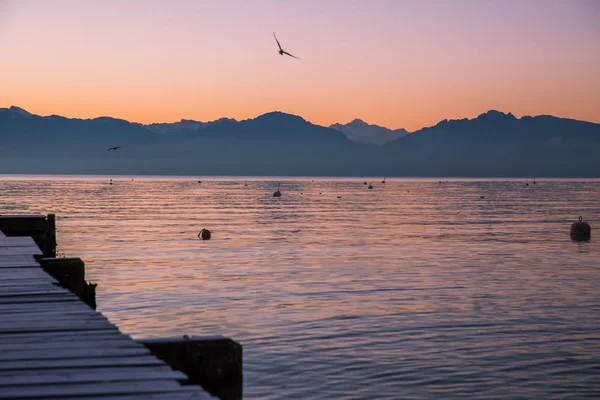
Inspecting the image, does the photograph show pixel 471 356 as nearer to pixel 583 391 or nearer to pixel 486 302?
pixel 583 391

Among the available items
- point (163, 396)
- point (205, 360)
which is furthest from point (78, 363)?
point (163, 396)

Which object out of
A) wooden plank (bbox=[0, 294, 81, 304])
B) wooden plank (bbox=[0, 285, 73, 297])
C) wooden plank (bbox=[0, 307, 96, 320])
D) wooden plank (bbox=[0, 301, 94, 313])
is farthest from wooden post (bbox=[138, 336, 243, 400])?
wooden plank (bbox=[0, 285, 73, 297])

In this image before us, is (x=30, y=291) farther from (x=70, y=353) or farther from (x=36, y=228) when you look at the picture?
(x=36, y=228)

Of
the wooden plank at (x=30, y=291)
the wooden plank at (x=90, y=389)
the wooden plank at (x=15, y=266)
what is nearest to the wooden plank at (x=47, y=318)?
the wooden plank at (x=30, y=291)

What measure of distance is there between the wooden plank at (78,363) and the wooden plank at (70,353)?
Answer: 0.47 ft

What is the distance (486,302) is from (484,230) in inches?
1757

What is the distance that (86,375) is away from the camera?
762 centimetres

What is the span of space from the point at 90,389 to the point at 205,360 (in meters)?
2.01

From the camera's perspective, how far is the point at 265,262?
150ft

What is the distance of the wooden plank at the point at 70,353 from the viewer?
8.44 m

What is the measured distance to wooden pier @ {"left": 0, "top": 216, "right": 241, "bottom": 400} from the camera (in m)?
7.07

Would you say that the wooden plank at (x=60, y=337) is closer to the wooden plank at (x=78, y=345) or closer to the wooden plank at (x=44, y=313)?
the wooden plank at (x=78, y=345)

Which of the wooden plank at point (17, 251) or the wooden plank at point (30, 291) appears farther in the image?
the wooden plank at point (17, 251)

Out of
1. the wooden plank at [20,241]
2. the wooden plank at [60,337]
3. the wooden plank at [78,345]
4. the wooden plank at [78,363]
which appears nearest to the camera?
the wooden plank at [78,363]
